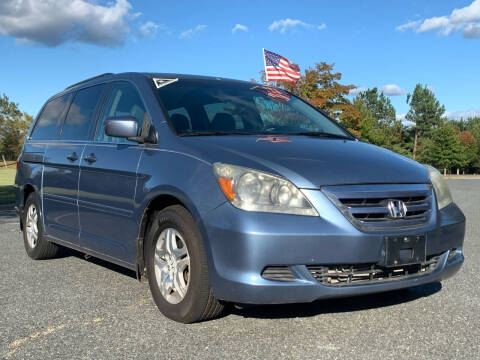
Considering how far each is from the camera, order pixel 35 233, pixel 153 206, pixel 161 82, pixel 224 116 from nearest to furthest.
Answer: pixel 153 206 → pixel 224 116 → pixel 161 82 → pixel 35 233

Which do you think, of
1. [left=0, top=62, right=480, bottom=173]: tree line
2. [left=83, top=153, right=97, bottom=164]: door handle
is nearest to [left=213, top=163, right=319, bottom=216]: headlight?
[left=83, top=153, right=97, bottom=164]: door handle

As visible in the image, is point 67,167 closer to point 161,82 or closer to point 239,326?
point 161,82

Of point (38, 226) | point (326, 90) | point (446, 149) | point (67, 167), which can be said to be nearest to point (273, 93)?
point (67, 167)

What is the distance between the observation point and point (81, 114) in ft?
17.5

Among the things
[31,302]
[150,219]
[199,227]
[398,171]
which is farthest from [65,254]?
[398,171]

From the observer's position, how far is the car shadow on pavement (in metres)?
3.82

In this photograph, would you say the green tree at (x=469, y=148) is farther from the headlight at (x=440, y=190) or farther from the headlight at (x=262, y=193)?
the headlight at (x=262, y=193)

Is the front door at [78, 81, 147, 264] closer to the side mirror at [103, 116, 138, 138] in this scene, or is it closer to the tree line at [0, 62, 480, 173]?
the side mirror at [103, 116, 138, 138]

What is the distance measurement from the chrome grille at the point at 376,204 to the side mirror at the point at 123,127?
5.06 feet

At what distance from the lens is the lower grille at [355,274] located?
3.25m

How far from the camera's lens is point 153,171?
3836mm

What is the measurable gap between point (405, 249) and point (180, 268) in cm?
144

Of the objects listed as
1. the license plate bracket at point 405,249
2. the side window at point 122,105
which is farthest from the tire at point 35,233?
the license plate bracket at point 405,249

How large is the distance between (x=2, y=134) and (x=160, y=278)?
67.8m
